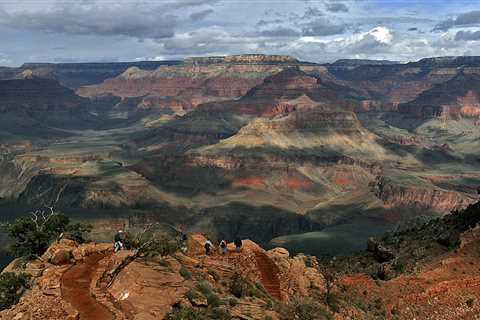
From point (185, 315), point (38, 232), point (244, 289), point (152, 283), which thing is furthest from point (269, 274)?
point (38, 232)

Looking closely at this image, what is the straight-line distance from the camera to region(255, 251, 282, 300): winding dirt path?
35906mm

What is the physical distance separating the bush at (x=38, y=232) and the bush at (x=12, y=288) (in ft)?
25.4

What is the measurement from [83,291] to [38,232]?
21929 millimetres

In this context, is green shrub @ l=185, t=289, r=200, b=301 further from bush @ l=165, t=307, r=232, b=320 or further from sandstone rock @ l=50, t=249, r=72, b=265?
sandstone rock @ l=50, t=249, r=72, b=265

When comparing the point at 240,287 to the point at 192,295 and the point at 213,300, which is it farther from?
the point at 192,295

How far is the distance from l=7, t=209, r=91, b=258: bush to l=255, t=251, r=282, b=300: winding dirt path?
18734mm

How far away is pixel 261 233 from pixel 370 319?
155 m

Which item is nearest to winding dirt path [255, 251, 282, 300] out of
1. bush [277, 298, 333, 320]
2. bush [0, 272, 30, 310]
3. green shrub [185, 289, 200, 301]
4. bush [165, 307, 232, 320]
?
bush [277, 298, 333, 320]

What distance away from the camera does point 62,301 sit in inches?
1133

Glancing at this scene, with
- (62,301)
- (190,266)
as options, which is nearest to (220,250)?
(190,266)

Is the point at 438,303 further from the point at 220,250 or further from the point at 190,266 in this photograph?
the point at 190,266

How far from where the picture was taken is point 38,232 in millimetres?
50281

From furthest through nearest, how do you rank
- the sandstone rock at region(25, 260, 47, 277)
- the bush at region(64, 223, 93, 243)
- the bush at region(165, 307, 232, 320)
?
the bush at region(64, 223, 93, 243), the sandstone rock at region(25, 260, 47, 277), the bush at region(165, 307, 232, 320)

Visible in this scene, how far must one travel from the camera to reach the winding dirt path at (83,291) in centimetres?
2706
